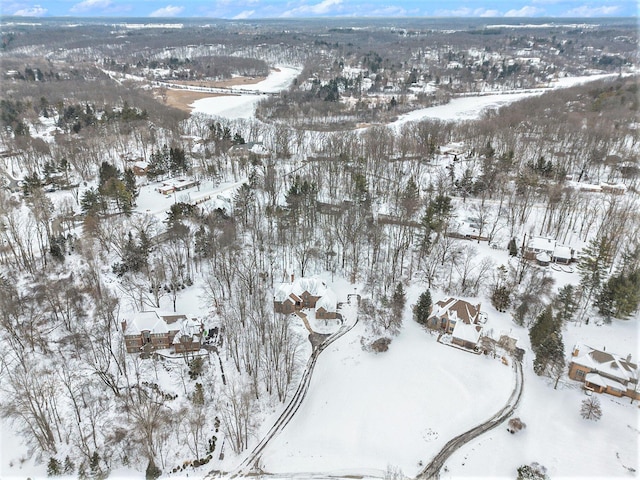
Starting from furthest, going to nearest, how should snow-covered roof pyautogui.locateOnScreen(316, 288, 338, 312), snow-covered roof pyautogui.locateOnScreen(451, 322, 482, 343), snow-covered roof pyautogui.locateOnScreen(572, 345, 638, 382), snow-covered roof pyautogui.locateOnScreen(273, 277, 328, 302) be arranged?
snow-covered roof pyautogui.locateOnScreen(273, 277, 328, 302) < snow-covered roof pyautogui.locateOnScreen(316, 288, 338, 312) < snow-covered roof pyautogui.locateOnScreen(451, 322, 482, 343) < snow-covered roof pyautogui.locateOnScreen(572, 345, 638, 382)

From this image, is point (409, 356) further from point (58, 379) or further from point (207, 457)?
point (58, 379)

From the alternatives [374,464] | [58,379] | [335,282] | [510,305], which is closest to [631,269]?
[510,305]

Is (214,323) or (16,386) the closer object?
(16,386)

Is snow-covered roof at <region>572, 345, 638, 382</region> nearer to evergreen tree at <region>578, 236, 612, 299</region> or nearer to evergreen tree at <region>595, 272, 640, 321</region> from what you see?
evergreen tree at <region>595, 272, 640, 321</region>

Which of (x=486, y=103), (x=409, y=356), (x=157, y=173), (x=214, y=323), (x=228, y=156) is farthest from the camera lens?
(x=486, y=103)

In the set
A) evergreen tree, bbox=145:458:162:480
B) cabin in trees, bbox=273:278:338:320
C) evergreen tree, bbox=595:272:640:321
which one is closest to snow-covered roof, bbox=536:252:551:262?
evergreen tree, bbox=595:272:640:321

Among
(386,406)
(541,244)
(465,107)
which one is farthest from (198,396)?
(465,107)

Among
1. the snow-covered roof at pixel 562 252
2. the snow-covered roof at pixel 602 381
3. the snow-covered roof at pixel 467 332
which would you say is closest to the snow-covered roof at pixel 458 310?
the snow-covered roof at pixel 467 332
